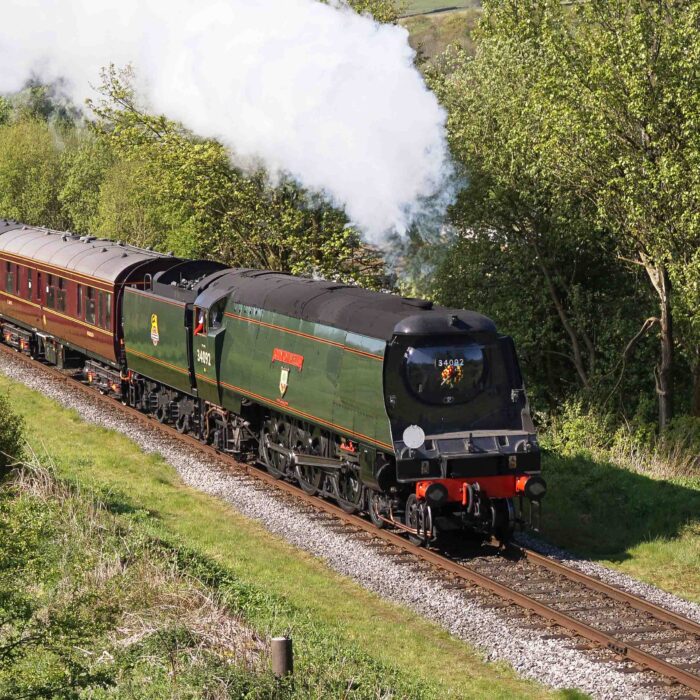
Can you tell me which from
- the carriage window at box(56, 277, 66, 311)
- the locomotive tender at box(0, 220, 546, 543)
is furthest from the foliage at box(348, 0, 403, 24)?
the carriage window at box(56, 277, 66, 311)

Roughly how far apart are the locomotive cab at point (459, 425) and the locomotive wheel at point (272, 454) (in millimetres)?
3992

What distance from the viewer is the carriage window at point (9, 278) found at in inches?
1241

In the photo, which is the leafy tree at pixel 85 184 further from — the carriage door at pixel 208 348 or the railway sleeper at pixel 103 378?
the carriage door at pixel 208 348

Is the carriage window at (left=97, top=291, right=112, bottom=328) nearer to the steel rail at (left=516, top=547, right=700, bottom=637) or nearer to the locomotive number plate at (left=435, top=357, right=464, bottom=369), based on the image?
the locomotive number plate at (left=435, top=357, right=464, bottom=369)

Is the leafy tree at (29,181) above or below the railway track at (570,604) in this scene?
above

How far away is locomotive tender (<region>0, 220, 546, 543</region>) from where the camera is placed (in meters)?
15.3

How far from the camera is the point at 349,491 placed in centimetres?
1738

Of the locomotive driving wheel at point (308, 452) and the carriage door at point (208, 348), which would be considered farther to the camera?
the carriage door at point (208, 348)

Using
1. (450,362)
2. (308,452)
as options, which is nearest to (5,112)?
(308,452)

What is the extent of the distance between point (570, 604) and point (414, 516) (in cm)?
281

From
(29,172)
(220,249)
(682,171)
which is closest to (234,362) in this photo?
(682,171)

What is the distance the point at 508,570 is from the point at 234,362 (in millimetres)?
6973

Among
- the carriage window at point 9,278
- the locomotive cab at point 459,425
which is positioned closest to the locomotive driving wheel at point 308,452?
the locomotive cab at point 459,425

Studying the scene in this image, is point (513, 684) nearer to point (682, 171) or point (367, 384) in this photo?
point (367, 384)
